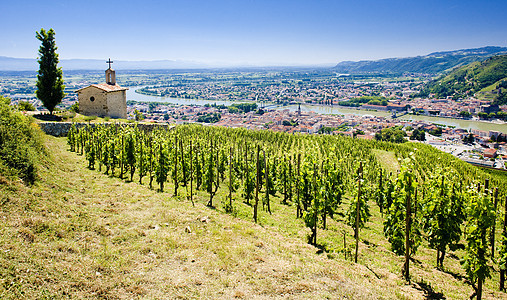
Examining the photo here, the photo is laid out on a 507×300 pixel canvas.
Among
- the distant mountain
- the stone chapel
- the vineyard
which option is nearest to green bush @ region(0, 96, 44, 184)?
the vineyard

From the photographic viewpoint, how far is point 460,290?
6.72m

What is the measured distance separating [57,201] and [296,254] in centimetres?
675

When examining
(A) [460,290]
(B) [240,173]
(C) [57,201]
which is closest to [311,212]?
(A) [460,290]

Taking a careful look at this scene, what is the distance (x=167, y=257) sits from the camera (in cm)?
649

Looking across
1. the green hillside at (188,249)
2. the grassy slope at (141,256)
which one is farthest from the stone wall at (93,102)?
the grassy slope at (141,256)

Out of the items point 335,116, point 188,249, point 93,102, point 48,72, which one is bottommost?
point 188,249

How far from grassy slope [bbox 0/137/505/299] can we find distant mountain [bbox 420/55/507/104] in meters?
139

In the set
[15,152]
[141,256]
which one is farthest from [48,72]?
[141,256]

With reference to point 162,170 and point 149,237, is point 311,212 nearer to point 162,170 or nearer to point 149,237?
point 149,237

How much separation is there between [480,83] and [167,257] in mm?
172944

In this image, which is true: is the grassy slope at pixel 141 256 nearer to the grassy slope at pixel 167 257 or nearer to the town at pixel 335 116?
the grassy slope at pixel 167 257

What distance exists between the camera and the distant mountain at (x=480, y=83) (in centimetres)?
11862

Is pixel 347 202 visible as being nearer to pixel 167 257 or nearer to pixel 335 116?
pixel 167 257

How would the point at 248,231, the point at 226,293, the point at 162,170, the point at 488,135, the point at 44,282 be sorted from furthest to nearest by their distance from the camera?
the point at 488,135
the point at 162,170
the point at 248,231
the point at 226,293
the point at 44,282
